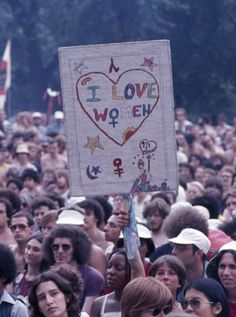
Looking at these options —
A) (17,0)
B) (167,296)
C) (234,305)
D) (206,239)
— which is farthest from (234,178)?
(17,0)

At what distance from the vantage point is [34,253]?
11.6 metres

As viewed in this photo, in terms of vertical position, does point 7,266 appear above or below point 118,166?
below

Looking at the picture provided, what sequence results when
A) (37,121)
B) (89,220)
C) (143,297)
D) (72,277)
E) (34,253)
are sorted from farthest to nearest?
(37,121), (89,220), (34,253), (72,277), (143,297)

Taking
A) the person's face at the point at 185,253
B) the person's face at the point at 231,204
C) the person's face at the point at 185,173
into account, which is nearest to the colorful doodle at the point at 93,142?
the person's face at the point at 185,253

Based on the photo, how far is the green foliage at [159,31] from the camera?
24.1 meters

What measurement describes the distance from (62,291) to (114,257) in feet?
3.55

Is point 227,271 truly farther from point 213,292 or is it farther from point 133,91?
point 133,91

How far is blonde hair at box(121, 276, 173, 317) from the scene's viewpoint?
8562mm

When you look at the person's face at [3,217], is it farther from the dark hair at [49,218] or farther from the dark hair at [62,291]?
the dark hair at [62,291]

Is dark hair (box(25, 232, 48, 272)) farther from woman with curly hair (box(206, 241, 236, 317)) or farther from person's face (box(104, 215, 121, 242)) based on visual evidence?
woman with curly hair (box(206, 241, 236, 317))

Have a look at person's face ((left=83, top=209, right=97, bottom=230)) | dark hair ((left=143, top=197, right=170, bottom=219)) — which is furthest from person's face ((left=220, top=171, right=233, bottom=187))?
person's face ((left=83, top=209, right=97, bottom=230))

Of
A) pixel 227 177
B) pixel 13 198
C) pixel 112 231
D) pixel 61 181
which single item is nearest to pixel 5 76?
pixel 227 177

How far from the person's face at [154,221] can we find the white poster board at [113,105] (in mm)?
4201

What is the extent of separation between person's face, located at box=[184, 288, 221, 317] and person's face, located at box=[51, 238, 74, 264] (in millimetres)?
1809
